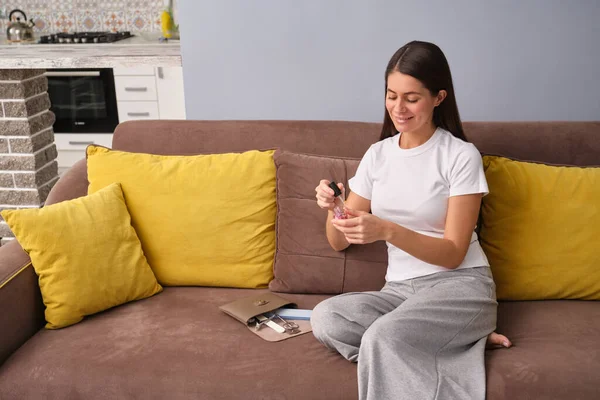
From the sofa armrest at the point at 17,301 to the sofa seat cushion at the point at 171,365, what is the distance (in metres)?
0.03

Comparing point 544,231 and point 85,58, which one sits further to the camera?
point 85,58

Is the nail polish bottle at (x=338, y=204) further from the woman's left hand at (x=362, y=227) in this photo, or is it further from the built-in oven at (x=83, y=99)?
the built-in oven at (x=83, y=99)

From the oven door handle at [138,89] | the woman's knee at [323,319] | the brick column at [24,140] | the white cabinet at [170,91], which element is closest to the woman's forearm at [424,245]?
the woman's knee at [323,319]

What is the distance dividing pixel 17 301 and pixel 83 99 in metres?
3.08

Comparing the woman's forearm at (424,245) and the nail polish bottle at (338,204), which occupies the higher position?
the nail polish bottle at (338,204)

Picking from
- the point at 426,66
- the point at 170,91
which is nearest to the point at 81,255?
the point at 426,66

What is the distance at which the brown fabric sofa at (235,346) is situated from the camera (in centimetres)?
169

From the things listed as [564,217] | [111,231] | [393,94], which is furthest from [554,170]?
[111,231]

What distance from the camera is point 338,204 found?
1.85 meters

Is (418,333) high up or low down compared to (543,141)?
down

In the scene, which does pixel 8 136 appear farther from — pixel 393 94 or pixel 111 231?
pixel 393 94

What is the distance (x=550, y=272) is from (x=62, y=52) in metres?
2.60

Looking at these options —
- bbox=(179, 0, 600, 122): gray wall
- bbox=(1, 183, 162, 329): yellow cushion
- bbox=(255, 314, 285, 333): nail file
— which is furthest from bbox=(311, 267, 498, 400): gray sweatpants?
bbox=(179, 0, 600, 122): gray wall

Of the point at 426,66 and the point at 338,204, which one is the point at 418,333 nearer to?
the point at 338,204
